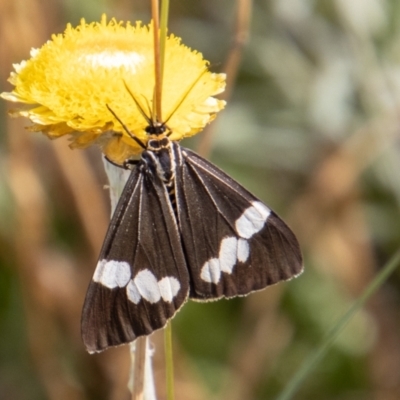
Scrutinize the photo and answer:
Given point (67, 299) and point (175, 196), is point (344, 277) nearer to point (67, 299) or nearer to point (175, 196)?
point (67, 299)

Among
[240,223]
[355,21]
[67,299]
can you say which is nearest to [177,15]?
[355,21]

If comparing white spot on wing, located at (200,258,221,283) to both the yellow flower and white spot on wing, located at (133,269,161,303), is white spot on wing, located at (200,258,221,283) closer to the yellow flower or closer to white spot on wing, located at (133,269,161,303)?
white spot on wing, located at (133,269,161,303)

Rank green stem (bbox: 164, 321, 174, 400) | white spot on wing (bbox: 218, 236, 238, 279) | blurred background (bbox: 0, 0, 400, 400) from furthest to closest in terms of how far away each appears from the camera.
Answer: blurred background (bbox: 0, 0, 400, 400) → white spot on wing (bbox: 218, 236, 238, 279) → green stem (bbox: 164, 321, 174, 400)

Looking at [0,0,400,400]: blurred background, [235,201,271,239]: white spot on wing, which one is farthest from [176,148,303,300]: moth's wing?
[0,0,400,400]: blurred background

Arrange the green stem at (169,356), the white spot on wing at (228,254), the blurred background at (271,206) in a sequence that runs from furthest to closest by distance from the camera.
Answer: the blurred background at (271,206), the white spot on wing at (228,254), the green stem at (169,356)

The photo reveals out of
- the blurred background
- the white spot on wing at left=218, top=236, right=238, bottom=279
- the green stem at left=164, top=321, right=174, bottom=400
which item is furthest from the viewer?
the blurred background

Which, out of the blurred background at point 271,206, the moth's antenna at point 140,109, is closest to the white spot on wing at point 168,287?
the moth's antenna at point 140,109

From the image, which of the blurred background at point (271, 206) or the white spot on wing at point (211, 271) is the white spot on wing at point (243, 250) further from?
the blurred background at point (271, 206)
